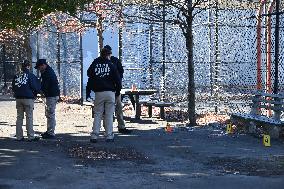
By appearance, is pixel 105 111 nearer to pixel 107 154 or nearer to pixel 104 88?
pixel 104 88

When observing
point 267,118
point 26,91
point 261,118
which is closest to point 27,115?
point 26,91

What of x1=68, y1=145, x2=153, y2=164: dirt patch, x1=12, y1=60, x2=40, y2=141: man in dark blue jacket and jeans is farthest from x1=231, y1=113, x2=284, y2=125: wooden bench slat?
x1=12, y1=60, x2=40, y2=141: man in dark blue jacket and jeans

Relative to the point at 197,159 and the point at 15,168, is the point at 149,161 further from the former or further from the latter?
the point at 15,168

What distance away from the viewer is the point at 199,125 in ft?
49.8

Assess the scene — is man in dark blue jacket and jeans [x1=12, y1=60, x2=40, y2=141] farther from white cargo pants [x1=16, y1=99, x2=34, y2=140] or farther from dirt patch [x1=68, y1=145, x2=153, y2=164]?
dirt patch [x1=68, y1=145, x2=153, y2=164]

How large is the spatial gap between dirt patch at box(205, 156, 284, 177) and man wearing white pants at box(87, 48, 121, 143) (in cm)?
294

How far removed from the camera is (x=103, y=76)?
11.9 m

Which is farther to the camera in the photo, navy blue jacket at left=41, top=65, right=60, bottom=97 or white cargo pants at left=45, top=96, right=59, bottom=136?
navy blue jacket at left=41, top=65, right=60, bottom=97

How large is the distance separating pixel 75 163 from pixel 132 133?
452 cm

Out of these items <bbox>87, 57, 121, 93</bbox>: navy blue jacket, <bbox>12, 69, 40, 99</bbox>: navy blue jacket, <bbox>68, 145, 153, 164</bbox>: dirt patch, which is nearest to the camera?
<bbox>68, 145, 153, 164</bbox>: dirt patch

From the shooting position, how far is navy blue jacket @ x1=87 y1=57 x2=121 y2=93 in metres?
11.9

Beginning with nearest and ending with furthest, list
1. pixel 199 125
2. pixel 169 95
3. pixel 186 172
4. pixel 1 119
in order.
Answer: pixel 186 172
pixel 199 125
pixel 1 119
pixel 169 95

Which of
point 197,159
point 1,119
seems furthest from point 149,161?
point 1,119

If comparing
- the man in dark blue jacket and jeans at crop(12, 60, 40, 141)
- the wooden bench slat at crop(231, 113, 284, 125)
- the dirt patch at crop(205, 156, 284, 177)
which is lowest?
the dirt patch at crop(205, 156, 284, 177)
